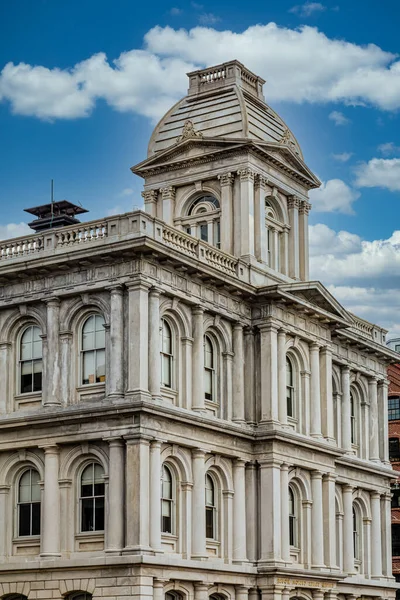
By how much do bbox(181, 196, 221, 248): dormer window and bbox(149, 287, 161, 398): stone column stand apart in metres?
11.2

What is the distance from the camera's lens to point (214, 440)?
1969 inches

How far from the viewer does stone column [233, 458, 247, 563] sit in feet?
167

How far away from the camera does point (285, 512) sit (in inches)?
2076

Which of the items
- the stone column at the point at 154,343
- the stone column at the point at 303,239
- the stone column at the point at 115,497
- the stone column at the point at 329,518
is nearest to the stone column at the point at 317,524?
the stone column at the point at 329,518

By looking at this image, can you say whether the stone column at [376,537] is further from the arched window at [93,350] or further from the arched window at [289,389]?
the arched window at [93,350]

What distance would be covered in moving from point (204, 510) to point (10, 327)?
411 inches

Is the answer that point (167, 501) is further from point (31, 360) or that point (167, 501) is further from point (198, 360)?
point (31, 360)

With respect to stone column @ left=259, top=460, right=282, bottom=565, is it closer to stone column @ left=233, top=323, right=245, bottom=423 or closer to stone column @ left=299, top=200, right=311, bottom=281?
stone column @ left=233, top=323, right=245, bottom=423

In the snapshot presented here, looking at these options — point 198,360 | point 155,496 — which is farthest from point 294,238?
point 155,496

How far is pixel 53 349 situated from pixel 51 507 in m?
5.99

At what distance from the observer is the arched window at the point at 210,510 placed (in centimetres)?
5012

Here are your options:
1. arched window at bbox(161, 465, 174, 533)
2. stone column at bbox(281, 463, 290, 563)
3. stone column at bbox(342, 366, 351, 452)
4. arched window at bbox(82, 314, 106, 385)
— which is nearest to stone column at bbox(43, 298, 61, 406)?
arched window at bbox(82, 314, 106, 385)

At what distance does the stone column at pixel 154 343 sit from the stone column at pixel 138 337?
0.33 metres

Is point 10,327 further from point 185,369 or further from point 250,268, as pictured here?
point 250,268
